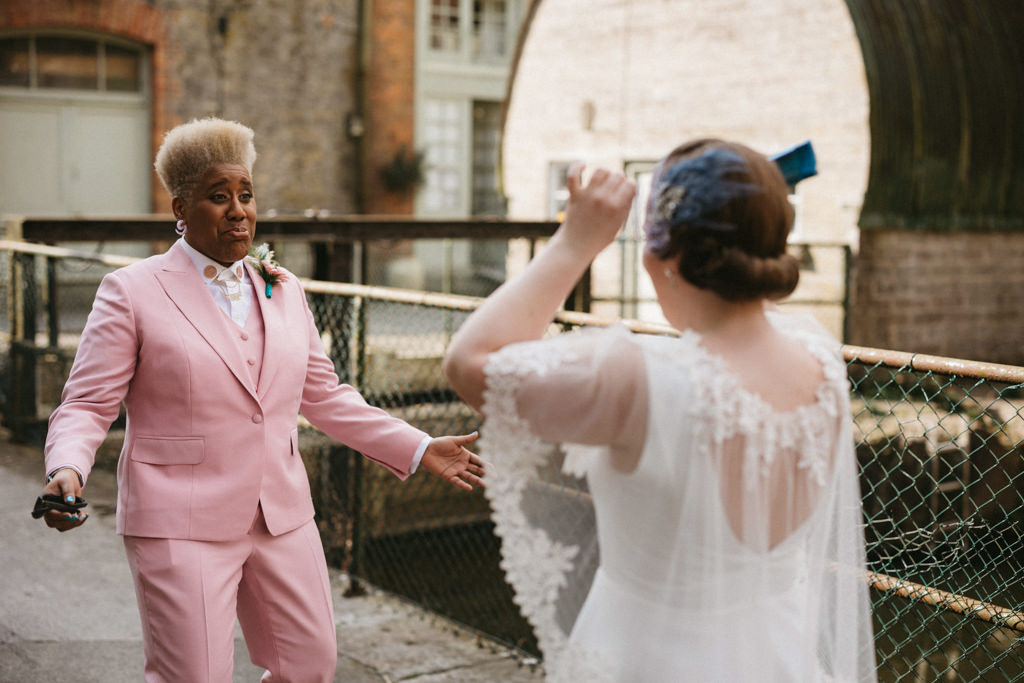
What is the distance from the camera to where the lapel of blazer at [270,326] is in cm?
260

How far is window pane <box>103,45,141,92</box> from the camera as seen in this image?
50.6ft

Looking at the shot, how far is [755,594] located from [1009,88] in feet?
36.6

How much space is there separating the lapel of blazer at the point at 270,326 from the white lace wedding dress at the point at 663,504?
0.85 m

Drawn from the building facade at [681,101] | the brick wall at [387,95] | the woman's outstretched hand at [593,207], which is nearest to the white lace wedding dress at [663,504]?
the woman's outstretched hand at [593,207]

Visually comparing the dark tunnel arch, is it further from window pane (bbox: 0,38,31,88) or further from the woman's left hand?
window pane (bbox: 0,38,31,88)

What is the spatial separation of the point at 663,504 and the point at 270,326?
1237 millimetres

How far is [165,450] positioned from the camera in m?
2.49

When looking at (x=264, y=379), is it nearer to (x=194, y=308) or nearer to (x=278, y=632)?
(x=194, y=308)


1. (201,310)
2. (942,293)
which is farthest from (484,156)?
(201,310)

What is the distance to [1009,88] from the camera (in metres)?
11.5

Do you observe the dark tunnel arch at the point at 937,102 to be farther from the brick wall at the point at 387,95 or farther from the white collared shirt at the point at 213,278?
the white collared shirt at the point at 213,278

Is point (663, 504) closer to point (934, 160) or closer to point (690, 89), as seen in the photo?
point (934, 160)

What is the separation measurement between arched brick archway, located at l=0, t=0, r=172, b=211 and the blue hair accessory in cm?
1434

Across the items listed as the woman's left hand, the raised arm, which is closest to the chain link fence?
the woman's left hand
